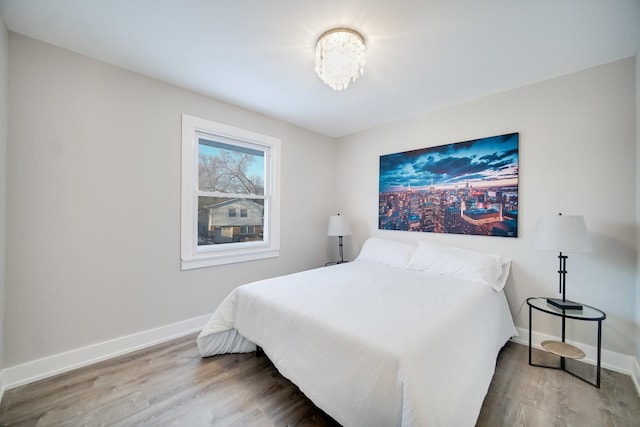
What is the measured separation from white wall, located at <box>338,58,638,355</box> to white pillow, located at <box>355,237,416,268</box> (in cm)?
55

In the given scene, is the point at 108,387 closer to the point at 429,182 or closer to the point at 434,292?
the point at 434,292

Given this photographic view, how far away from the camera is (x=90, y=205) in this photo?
2.07 m

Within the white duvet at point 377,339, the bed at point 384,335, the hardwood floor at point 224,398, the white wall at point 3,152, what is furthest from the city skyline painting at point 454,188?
→ the white wall at point 3,152

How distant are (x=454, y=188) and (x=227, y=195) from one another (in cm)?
260

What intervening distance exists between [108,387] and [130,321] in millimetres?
588

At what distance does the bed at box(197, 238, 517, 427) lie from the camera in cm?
115

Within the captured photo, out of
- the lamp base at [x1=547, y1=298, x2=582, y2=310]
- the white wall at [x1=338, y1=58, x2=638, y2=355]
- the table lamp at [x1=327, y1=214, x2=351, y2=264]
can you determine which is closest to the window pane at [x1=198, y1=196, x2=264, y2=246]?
the table lamp at [x1=327, y1=214, x2=351, y2=264]

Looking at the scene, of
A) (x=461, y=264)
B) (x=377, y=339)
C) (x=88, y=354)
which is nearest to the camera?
(x=377, y=339)

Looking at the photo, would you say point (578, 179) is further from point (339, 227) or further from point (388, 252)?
point (339, 227)

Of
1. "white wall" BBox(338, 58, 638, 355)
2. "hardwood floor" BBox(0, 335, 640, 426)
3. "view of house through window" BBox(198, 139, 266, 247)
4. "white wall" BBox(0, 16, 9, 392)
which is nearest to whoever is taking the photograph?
"hardwood floor" BBox(0, 335, 640, 426)

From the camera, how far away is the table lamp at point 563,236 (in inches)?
74.0

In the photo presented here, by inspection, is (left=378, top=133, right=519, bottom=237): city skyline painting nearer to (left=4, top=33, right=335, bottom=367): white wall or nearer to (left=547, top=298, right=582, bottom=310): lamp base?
(left=547, top=298, right=582, bottom=310): lamp base

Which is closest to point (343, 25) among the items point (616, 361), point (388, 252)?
point (388, 252)

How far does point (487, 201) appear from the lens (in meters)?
2.64
